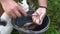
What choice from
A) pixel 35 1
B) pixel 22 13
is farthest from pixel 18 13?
pixel 35 1

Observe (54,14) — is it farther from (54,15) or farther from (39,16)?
(39,16)

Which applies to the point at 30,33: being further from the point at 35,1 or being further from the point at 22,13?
the point at 35,1

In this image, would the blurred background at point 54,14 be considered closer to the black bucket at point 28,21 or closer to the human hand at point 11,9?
the black bucket at point 28,21

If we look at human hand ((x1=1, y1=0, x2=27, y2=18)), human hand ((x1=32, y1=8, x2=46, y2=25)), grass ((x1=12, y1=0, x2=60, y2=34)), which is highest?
human hand ((x1=1, y1=0, x2=27, y2=18))

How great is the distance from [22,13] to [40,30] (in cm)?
22

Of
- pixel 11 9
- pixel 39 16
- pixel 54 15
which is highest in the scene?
pixel 11 9

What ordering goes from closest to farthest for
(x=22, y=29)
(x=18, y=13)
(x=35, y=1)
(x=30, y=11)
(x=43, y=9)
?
1. (x=18, y=13)
2. (x=22, y=29)
3. (x=43, y=9)
4. (x=30, y=11)
5. (x=35, y=1)

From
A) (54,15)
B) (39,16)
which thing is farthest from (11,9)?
(54,15)

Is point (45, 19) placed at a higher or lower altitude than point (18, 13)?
lower

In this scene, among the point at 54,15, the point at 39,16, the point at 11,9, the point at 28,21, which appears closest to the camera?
the point at 11,9

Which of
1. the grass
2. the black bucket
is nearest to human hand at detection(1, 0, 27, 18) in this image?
the black bucket

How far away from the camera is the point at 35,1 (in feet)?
7.54

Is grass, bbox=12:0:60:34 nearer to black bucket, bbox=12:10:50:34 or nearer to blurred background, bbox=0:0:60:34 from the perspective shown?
blurred background, bbox=0:0:60:34

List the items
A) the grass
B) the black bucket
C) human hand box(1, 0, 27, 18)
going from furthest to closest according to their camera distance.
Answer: the grass < the black bucket < human hand box(1, 0, 27, 18)
